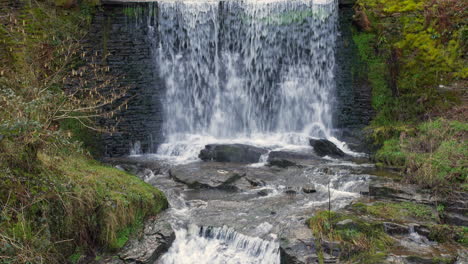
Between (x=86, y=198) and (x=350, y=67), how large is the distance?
9110 millimetres

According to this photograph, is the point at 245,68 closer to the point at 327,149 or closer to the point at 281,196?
the point at 327,149

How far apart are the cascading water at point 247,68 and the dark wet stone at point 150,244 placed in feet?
20.5

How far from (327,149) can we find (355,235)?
5.14 metres

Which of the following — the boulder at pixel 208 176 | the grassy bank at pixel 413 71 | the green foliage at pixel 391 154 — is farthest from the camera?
the grassy bank at pixel 413 71

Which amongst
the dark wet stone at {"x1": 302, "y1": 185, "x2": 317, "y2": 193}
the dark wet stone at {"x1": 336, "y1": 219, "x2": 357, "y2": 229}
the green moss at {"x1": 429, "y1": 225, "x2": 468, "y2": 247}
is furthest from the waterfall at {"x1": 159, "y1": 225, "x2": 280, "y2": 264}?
the green moss at {"x1": 429, "y1": 225, "x2": 468, "y2": 247}

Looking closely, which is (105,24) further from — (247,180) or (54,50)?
→ (247,180)

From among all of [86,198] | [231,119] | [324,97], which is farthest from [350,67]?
[86,198]

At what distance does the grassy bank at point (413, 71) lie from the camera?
33.9ft

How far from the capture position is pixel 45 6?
38.6 ft

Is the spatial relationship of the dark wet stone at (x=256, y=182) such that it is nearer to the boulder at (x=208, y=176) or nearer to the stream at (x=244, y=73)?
the boulder at (x=208, y=176)

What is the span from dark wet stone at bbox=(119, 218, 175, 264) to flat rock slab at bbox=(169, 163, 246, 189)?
2.11 metres

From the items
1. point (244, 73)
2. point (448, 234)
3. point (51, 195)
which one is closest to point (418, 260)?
point (448, 234)

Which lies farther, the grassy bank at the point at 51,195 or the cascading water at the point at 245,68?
the cascading water at the point at 245,68

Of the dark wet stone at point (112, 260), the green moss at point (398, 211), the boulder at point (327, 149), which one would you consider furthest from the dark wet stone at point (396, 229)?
the boulder at point (327, 149)
